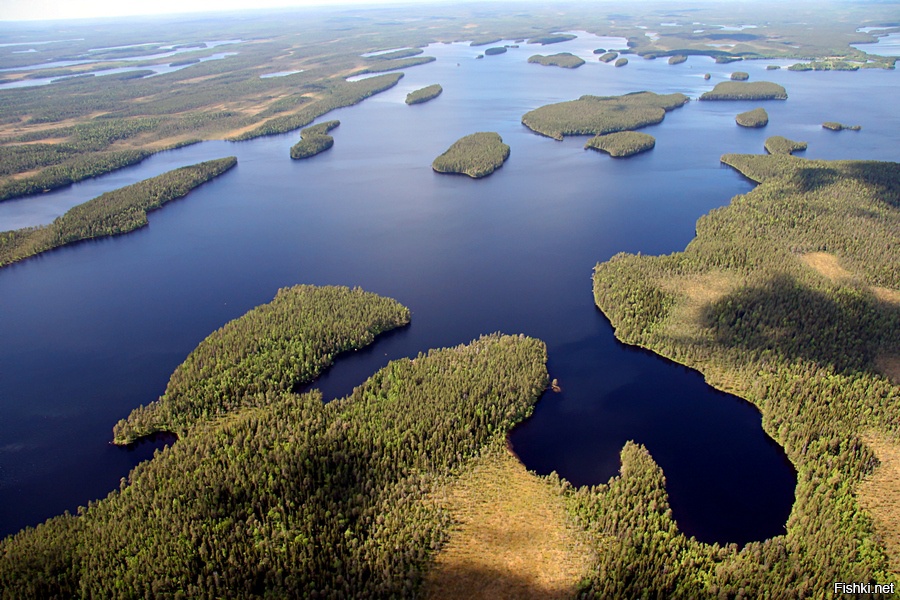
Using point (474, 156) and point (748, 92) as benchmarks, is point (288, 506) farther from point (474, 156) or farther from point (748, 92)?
point (748, 92)

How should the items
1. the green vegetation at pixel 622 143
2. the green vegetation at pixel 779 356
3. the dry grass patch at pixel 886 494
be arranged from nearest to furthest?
1. the green vegetation at pixel 779 356
2. the dry grass patch at pixel 886 494
3. the green vegetation at pixel 622 143

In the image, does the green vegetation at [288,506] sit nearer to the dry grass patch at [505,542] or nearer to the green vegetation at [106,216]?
the dry grass patch at [505,542]

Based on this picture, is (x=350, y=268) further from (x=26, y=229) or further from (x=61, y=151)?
(x=61, y=151)

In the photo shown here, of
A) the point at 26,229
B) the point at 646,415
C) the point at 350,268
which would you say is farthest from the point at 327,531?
the point at 26,229

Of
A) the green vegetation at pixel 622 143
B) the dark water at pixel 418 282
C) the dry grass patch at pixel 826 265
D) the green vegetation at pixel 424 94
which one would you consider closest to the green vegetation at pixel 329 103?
the dark water at pixel 418 282

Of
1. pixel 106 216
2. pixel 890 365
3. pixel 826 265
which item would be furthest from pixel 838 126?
pixel 106 216
